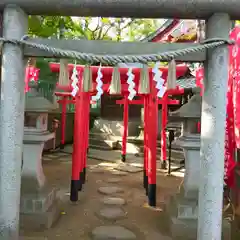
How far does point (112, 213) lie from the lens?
5.29m

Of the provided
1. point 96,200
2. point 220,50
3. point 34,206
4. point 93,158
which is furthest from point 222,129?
point 93,158

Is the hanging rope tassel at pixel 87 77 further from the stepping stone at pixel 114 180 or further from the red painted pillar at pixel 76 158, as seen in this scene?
the stepping stone at pixel 114 180

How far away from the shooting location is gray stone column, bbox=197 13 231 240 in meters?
2.85

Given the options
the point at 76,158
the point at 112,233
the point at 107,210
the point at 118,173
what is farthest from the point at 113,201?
the point at 118,173

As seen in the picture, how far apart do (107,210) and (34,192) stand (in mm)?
1578

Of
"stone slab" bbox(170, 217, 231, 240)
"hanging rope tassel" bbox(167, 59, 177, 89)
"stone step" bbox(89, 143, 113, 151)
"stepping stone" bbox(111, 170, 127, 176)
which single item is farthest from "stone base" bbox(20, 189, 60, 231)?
"stone step" bbox(89, 143, 113, 151)

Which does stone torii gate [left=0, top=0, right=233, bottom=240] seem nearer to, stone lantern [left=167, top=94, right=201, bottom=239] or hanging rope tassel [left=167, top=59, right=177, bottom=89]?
hanging rope tassel [left=167, top=59, right=177, bottom=89]

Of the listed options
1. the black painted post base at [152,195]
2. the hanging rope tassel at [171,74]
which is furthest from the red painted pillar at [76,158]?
the hanging rope tassel at [171,74]

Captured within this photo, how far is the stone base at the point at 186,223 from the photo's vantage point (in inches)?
166

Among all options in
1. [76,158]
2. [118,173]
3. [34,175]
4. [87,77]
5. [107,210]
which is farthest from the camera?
[118,173]

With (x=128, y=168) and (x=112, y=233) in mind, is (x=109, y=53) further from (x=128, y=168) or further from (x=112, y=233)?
(x=128, y=168)

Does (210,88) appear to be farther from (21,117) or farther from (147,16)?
(21,117)

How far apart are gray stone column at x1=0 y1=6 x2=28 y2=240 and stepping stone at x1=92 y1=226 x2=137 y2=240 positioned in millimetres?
1667

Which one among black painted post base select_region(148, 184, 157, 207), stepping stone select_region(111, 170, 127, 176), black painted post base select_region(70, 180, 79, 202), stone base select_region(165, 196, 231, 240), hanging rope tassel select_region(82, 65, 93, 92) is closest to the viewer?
hanging rope tassel select_region(82, 65, 93, 92)
